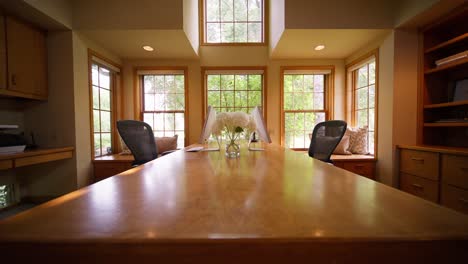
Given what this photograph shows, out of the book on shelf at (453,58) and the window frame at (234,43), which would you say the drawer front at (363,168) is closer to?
the book on shelf at (453,58)

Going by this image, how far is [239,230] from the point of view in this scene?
1.05ft

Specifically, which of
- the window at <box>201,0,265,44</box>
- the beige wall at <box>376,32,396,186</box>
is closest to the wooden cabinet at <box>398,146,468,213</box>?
the beige wall at <box>376,32,396,186</box>

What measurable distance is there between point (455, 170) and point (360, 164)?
3.36 ft

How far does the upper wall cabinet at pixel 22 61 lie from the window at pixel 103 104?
50 centimetres

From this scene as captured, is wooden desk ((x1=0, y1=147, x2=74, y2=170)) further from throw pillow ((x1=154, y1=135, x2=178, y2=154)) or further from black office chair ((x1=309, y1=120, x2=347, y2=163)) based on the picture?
black office chair ((x1=309, y1=120, x2=347, y2=163))

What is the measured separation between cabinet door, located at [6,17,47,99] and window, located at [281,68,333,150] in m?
3.40

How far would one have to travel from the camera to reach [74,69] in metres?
2.52

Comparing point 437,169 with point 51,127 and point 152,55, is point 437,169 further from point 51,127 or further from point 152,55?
point 51,127

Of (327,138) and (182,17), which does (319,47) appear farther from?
(182,17)

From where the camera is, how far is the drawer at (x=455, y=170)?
70.4 inches

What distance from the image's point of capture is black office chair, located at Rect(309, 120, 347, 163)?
6.06ft

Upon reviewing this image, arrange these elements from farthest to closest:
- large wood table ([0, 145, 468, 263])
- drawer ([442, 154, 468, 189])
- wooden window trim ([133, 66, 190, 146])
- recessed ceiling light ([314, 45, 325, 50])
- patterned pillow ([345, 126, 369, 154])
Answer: wooden window trim ([133, 66, 190, 146]) → patterned pillow ([345, 126, 369, 154]) → recessed ceiling light ([314, 45, 325, 50]) → drawer ([442, 154, 468, 189]) → large wood table ([0, 145, 468, 263])

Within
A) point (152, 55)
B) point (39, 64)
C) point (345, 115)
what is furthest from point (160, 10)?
point (345, 115)

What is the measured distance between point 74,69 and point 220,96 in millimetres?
2064
